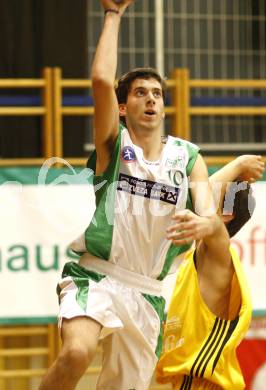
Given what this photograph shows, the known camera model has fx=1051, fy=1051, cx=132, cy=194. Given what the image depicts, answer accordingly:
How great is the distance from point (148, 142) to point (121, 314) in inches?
29.7

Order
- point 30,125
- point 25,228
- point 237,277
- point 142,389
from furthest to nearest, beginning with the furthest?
1. point 30,125
2. point 25,228
3. point 142,389
4. point 237,277

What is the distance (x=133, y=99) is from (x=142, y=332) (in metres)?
1.01

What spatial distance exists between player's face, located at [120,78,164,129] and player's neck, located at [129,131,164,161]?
0.04 metres

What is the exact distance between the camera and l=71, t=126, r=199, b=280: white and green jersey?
438 cm

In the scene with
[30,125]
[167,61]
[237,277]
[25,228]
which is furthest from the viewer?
[167,61]

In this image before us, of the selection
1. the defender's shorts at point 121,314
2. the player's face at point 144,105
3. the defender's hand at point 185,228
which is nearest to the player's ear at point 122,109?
the player's face at point 144,105

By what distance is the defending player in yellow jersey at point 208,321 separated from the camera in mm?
4199

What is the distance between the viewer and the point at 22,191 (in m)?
5.98

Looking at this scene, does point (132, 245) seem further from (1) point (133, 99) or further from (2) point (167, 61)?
(2) point (167, 61)

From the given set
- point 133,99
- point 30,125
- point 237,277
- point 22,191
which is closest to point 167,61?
point 30,125

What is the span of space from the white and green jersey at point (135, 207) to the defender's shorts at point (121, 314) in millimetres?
79

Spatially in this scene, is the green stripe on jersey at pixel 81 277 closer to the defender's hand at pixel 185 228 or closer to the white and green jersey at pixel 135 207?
the white and green jersey at pixel 135 207

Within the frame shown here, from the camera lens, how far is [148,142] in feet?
15.0

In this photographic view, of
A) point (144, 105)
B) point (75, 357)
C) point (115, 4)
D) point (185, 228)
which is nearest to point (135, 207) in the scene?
point (144, 105)
